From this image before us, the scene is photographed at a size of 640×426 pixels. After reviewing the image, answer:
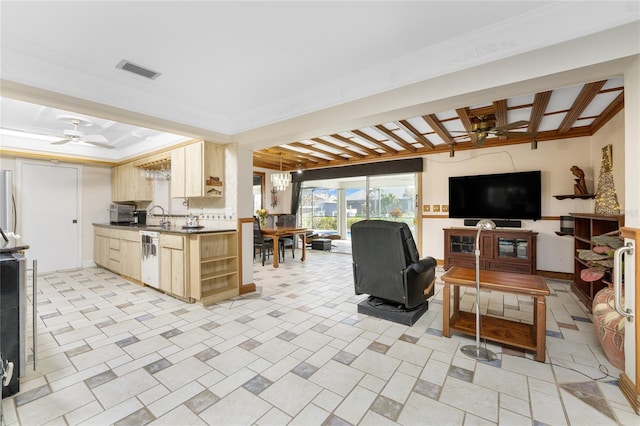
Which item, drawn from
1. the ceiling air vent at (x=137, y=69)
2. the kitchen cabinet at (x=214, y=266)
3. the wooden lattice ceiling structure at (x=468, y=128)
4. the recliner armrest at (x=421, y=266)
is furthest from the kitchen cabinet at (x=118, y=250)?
the recliner armrest at (x=421, y=266)

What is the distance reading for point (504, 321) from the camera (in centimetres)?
279

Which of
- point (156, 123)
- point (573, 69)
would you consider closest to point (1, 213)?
point (156, 123)

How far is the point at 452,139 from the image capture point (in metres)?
5.22

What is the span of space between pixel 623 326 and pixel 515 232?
3097mm

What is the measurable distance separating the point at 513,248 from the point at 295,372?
4.71m

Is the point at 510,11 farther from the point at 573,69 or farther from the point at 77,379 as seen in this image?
the point at 77,379

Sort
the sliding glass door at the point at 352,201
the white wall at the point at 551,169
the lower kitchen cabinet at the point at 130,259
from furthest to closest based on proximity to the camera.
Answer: the sliding glass door at the point at 352,201 → the white wall at the point at 551,169 → the lower kitchen cabinet at the point at 130,259

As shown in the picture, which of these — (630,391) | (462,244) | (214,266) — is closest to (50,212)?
(214,266)

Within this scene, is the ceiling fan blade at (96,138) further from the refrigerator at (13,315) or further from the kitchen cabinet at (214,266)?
the refrigerator at (13,315)

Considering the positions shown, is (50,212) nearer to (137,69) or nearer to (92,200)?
(92,200)

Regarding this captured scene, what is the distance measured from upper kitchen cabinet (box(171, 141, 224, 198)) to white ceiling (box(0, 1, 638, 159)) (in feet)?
3.27

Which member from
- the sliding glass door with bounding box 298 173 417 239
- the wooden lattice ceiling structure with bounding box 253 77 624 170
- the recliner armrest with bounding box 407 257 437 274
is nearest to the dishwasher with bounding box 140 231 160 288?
the wooden lattice ceiling structure with bounding box 253 77 624 170

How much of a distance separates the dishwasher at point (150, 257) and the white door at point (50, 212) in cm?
267

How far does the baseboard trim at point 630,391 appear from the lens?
5.59ft
